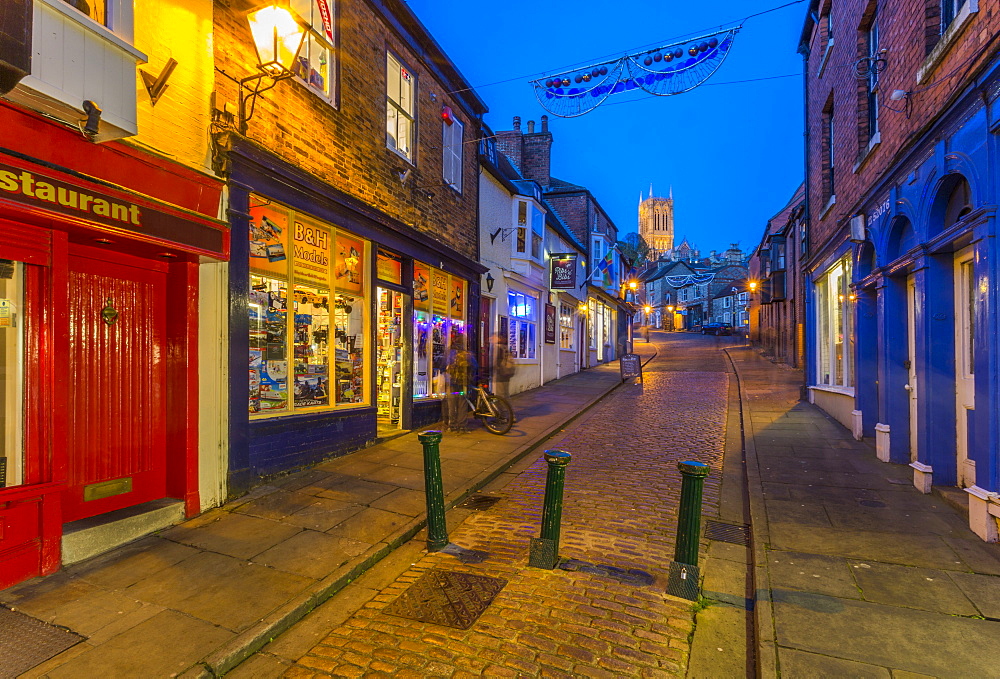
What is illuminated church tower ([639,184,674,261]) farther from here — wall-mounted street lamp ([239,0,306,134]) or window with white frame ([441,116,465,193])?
wall-mounted street lamp ([239,0,306,134])

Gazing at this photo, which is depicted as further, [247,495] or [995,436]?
[247,495]

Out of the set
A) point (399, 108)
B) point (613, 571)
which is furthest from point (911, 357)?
point (399, 108)

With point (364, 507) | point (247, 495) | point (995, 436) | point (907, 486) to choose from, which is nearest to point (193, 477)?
point (247, 495)

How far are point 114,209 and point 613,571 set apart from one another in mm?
5114

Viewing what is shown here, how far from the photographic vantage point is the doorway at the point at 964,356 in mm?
5613

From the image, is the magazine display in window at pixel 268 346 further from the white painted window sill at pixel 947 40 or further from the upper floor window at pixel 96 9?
the white painted window sill at pixel 947 40

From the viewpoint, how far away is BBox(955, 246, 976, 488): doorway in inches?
221

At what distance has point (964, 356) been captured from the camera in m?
5.83

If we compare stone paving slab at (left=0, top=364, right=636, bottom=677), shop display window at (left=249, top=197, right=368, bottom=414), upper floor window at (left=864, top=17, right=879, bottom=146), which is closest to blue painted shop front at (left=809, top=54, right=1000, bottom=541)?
upper floor window at (left=864, top=17, right=879, bottom=146)

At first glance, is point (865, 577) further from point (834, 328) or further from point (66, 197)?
point (834, 328)

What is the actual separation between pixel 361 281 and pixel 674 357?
25865mm

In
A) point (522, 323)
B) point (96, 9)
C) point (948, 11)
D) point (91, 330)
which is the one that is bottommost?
point (91, 330)

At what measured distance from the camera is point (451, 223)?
11.6 metres

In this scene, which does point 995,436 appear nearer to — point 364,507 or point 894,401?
point 894,401
